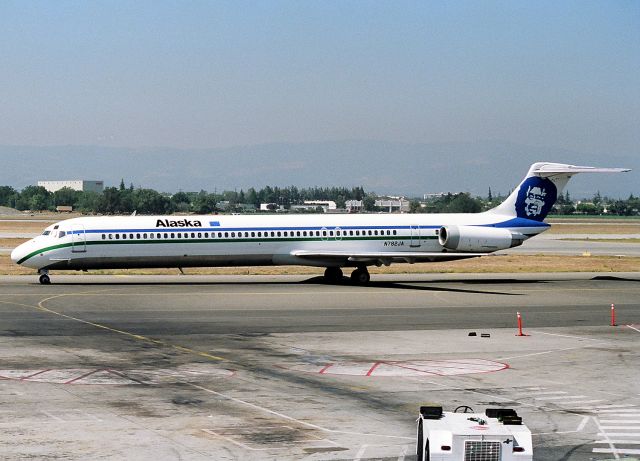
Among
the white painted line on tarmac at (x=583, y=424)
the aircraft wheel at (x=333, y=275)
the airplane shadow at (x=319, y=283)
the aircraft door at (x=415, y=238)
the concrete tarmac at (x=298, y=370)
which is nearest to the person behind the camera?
the concrete tarmac at (x=298, y=370)

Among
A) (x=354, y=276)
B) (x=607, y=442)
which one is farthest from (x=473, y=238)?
(x=607, y=442)

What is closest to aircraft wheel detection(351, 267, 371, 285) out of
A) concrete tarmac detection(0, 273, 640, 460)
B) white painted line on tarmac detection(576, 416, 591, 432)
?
concrete tarmac detection(0, 273, 640, 460)

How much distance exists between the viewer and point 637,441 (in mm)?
18453

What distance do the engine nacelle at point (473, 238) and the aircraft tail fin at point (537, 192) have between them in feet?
7.95

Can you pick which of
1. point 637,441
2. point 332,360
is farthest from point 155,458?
point 332,360

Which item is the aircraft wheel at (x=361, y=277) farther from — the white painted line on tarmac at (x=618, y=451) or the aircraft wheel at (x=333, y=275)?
the white painted line on tarmac at (x=618, y=451)

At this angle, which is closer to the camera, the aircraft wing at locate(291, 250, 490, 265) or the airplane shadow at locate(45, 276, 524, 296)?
the airplane shadow at locate(45, 276, 524, 296)

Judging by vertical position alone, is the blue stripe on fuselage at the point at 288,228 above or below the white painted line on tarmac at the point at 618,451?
above

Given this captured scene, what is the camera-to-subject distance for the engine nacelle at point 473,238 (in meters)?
53.1

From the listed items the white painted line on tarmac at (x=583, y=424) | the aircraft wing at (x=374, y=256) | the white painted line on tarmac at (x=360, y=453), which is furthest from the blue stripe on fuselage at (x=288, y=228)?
the white painted line on tarmac at (x=360, y=453)

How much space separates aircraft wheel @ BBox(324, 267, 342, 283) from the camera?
54719mm

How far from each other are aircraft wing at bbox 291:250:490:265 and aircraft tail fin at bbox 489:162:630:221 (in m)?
5.04

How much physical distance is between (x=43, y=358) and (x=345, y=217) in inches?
1142

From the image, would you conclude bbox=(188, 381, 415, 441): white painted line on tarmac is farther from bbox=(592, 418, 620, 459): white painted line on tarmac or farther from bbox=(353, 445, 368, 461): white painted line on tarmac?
bbox=(592, 418, 620, 459): white painted line on tarmac
